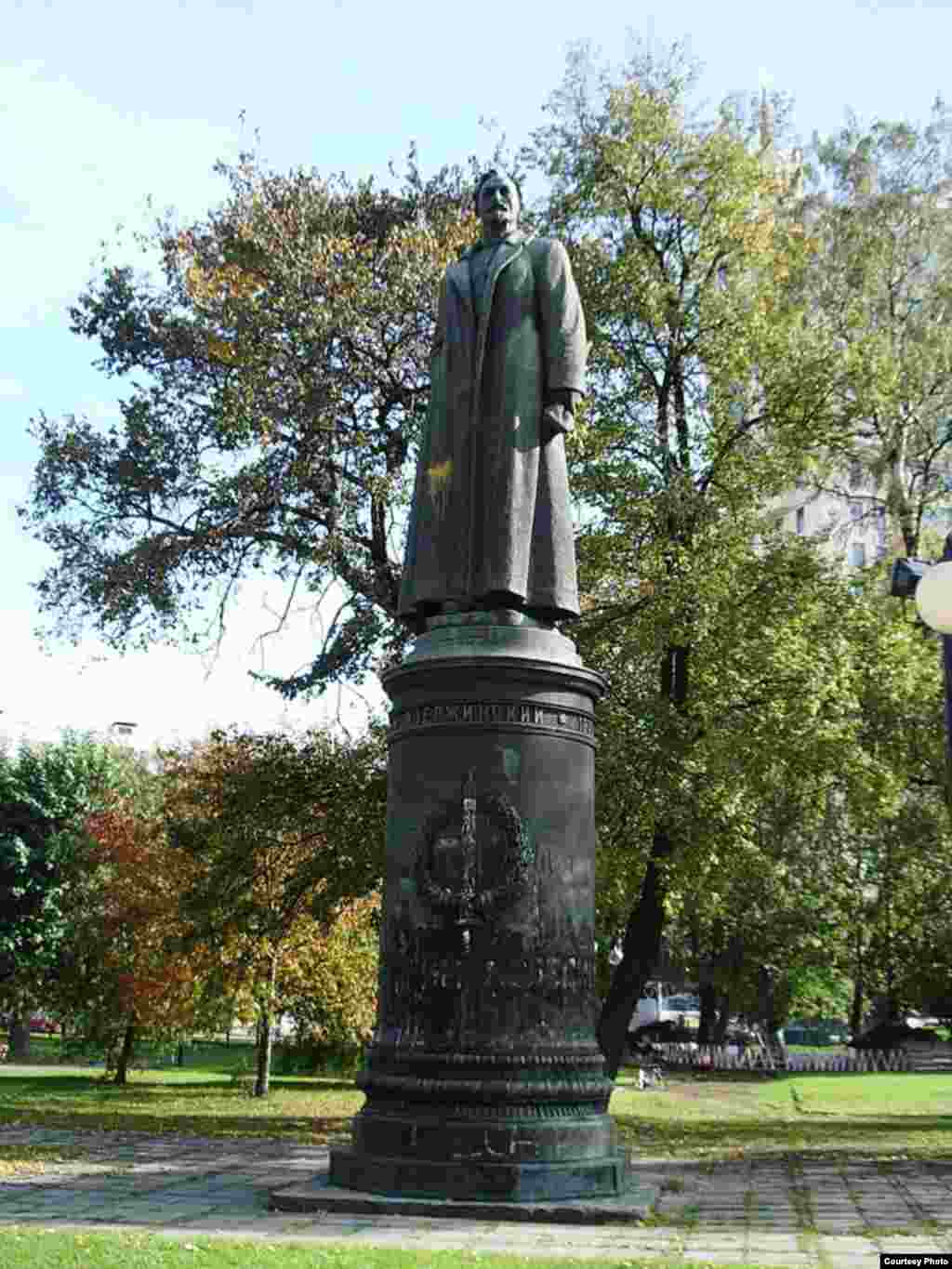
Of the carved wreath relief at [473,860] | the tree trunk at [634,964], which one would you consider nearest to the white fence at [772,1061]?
the tree trunk at [634,964]

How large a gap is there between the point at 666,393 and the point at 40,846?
69.1 feet

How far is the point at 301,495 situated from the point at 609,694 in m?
5.30

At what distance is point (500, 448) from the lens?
9500 mm

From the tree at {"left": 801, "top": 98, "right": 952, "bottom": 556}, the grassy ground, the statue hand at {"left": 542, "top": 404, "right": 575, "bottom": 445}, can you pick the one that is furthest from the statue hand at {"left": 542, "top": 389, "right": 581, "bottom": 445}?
the tree at {"left": 801, "top": 98, "right": 952, "bottom": 556}

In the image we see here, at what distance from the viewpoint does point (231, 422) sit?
17.7m

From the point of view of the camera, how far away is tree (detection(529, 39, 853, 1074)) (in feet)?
59.8

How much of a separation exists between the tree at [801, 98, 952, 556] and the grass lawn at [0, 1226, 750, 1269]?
59.0ft

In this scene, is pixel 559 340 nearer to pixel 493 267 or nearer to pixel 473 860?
pixel 493 267

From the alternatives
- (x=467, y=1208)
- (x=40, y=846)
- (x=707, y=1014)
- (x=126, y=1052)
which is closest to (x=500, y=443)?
(x=467, y=1208)

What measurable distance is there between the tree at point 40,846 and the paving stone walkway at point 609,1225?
21.4 meters

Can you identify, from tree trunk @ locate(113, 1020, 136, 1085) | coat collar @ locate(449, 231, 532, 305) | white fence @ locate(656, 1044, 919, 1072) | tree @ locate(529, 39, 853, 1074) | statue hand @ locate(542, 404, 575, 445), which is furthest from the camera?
white fence @ locate(656, 1044, 919, 1072)

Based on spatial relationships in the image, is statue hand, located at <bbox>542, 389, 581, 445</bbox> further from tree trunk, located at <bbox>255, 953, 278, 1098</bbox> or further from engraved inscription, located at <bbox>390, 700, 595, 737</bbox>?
tree trunk, located at <bbox>255, 953, 278, 1098</bbox>

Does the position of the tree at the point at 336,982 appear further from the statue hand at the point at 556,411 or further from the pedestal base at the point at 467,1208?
the pedestal base at the point at 467,1208

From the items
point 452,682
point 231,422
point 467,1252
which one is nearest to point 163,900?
point 231,422
